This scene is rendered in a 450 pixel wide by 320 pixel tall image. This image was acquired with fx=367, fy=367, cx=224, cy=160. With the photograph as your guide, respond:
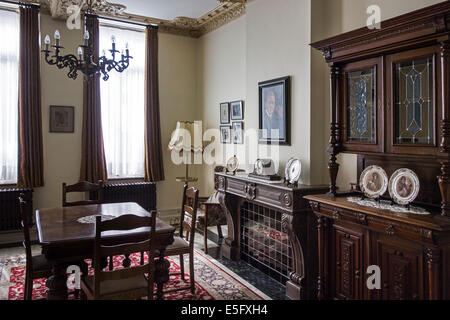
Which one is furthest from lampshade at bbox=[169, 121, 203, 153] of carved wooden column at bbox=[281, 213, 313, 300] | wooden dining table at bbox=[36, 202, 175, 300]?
carved wooden column at bbox=[281, 213, 313, 300]

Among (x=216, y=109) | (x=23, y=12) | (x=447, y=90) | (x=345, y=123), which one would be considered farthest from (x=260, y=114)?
(x=23, y=12)

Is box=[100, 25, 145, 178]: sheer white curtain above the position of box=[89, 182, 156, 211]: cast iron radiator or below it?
above

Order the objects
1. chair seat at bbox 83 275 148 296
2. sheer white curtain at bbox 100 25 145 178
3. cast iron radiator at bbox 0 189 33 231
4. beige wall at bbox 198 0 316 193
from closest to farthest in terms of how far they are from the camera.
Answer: chair seat at bbox 83 275 148 296
beige wall at bbox 198 0 316 193
cast iron radiator at bbox 0 189 33 231
sheer white curtain at bbox 100 25 145 178

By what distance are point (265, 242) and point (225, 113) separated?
7.66ft

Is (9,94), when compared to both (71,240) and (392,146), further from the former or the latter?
(392,146)

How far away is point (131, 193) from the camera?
581cm

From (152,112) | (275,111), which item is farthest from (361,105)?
(152,112)

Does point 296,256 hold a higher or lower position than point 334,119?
lower

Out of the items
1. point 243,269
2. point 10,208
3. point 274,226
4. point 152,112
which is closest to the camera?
point 274,226

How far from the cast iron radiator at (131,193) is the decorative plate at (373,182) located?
151 inches

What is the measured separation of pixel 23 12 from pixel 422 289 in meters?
5.61

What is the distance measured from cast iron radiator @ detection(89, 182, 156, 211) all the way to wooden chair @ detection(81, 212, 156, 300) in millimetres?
3114

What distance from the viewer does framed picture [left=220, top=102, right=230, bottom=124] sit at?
5.57 meters

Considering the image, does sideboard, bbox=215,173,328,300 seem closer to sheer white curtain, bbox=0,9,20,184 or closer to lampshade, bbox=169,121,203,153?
lampshade, bbox=169,121,203,153
